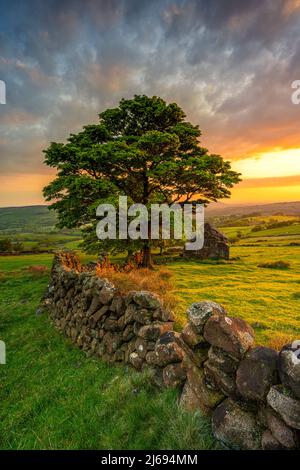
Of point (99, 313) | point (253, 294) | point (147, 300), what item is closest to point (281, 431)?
point (147, 300)

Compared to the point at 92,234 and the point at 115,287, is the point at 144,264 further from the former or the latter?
the point at 115,287

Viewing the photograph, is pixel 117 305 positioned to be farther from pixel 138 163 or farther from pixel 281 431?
pixel 138 163

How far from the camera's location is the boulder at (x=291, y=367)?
355cm

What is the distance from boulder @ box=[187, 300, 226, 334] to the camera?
5141 mm

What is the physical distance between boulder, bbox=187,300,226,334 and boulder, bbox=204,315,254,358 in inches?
7.0

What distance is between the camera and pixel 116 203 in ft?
51.5

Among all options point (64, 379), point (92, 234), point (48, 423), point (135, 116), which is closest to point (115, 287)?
point (64, 379)

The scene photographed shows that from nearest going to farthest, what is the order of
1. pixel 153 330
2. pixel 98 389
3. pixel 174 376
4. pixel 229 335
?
pixel 229 335 → pixel 174 376 → pixel 98 389 → pixel 153 330

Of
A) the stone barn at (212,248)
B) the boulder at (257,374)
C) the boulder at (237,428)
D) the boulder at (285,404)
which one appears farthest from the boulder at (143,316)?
the stone barn at (212,248)

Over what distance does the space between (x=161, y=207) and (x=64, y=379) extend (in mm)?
13062

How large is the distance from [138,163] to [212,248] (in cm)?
1163

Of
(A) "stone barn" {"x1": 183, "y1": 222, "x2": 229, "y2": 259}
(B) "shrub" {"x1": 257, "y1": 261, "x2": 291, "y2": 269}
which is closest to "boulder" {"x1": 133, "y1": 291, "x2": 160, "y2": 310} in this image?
(B) "shrub" {"x1": 257, "y1": 261, "x2": 291, "y2": 269}

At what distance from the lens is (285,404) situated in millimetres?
3596

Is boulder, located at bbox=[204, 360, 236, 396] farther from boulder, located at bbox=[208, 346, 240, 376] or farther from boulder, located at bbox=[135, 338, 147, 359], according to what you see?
boulder, located at bbox=[135, 338, 147, 359]
